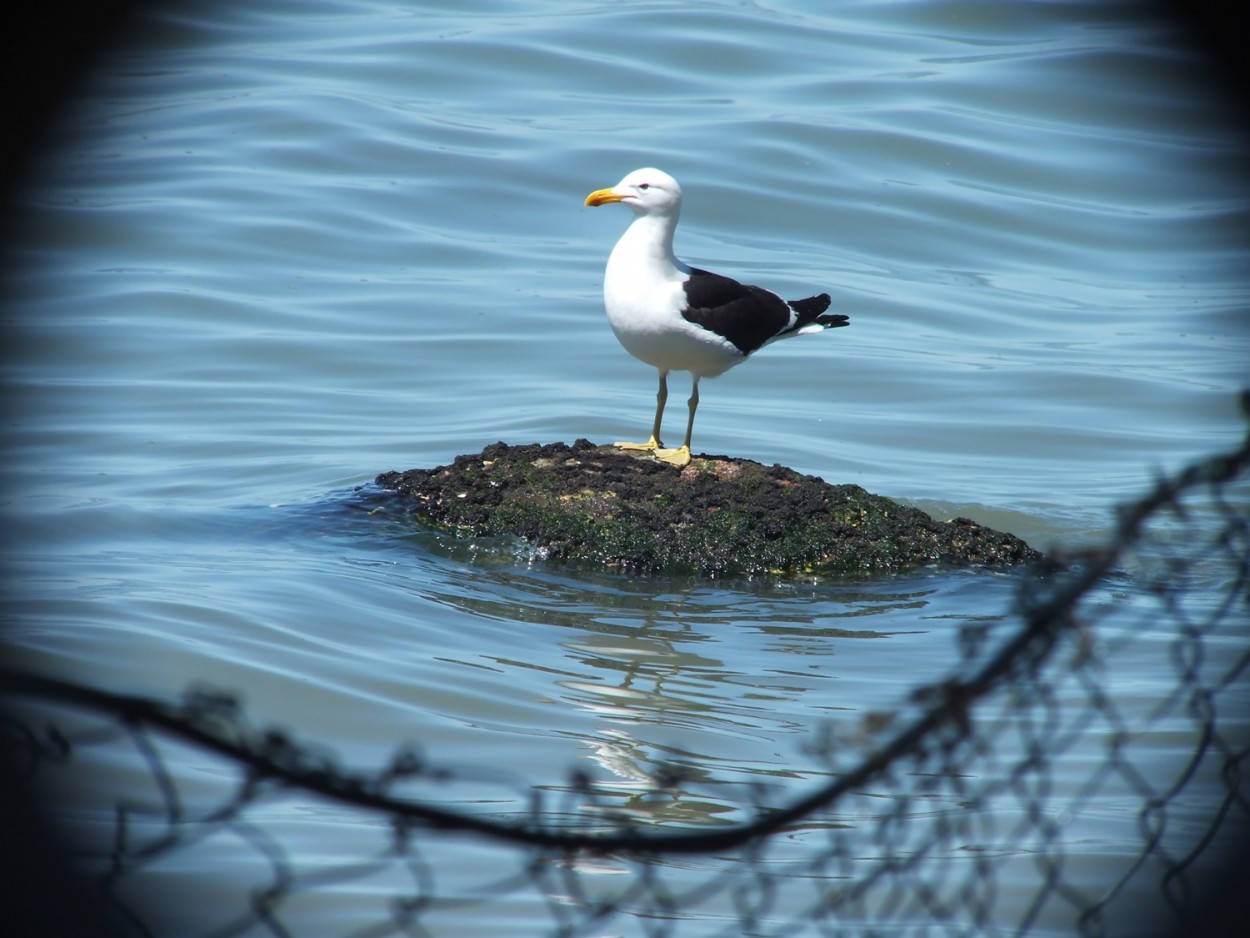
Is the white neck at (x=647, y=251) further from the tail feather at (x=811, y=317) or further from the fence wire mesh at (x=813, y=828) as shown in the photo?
the fence wire mesh at (x=813, y=828)

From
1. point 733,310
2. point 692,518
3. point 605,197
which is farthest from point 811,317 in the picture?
point 692,518

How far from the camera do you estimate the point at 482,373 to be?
9477 mm

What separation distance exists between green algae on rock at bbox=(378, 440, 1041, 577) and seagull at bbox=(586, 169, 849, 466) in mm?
266

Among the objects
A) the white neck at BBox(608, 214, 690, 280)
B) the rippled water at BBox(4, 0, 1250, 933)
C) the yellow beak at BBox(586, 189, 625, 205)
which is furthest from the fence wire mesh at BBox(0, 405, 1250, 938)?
the yellow beak at BBox(586, 189, 625, 205)

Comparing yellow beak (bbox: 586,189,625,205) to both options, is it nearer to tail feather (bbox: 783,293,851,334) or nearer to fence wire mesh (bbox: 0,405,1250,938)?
tail feather (bbox: 783,293,851,334)

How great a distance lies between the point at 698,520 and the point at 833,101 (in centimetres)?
1047

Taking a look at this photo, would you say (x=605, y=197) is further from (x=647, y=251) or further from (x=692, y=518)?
(x=692, y=518)

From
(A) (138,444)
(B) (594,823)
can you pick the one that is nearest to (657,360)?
(B) (594,823)

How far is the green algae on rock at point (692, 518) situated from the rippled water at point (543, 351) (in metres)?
0.17

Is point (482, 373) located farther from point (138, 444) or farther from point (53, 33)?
point (53, 33)

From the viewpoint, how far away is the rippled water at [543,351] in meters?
4.62

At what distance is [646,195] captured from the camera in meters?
5.90

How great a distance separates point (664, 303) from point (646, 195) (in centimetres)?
55

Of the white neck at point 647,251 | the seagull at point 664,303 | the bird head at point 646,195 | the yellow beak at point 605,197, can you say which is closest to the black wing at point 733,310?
the seagull at point 664,303
